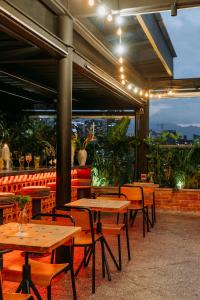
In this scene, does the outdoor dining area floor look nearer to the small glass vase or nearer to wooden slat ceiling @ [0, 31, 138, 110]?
the small glass vase

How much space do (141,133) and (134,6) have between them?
615cm

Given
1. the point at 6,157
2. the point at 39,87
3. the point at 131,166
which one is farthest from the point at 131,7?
the point at 131,166

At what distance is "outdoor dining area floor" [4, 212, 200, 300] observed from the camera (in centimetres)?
403

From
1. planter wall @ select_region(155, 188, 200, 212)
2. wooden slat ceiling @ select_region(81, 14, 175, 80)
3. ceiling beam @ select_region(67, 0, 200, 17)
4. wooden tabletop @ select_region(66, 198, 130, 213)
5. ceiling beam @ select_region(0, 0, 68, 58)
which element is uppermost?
wooden slat ceiling @ select_region(81, 14, 175, 80)

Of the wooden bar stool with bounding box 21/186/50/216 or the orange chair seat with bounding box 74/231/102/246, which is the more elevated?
the wooden bar stool with bounding box 21/186/50/216

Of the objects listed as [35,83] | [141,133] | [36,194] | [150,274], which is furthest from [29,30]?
[141,133]

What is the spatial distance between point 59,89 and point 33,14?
3.11ft

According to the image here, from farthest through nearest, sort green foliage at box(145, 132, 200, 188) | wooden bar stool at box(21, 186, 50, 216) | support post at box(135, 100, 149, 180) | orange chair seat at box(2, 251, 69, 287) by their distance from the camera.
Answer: support post at box(135, 100, 149, 180), green foliage at box(145, 132, 200, 188), wooden bar stool at box(21, 186, 50, 216), orange chair seat at box(2, 251, 69, 287)

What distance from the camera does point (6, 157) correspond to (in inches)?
257

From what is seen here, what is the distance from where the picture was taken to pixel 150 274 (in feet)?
15.3

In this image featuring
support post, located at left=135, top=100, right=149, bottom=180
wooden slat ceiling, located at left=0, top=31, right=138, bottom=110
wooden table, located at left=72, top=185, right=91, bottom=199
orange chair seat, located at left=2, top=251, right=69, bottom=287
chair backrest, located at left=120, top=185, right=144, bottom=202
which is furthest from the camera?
support post, located at left=135, top=100, right=149, bottom=180

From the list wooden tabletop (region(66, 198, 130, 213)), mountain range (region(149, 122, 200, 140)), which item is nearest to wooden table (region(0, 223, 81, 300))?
wooden tabletop (region(66, 198, 130, 213))

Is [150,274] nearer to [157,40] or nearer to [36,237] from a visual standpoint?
[36,237]

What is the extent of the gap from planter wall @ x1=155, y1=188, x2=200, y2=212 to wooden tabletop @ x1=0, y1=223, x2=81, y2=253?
6.28 metres
